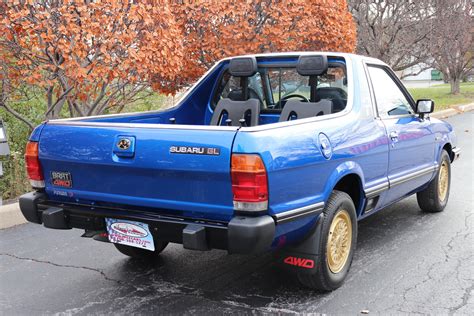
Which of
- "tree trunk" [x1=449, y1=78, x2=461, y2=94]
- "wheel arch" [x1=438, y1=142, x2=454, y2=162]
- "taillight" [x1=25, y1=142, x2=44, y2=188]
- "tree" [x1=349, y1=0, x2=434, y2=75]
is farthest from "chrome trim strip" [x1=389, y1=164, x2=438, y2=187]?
"tree trunk" [x1=449, y1=78, x2=461, y2=94]

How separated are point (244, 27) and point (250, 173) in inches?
248

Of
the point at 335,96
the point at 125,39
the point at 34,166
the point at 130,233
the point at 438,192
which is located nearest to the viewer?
the point at 130,233

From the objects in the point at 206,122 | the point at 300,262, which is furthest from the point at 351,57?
the point at 300,262

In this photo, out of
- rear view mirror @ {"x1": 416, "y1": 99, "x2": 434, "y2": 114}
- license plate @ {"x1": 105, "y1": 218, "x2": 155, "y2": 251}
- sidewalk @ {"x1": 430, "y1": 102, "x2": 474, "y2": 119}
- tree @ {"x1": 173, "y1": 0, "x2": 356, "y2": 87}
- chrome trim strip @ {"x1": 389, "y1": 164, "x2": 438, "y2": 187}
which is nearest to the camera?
license plate @ {"x1": 105, "y1": 218, "x2": 155, "y2": 251}

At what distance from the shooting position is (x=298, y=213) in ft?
12.0

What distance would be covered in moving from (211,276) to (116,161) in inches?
55.3

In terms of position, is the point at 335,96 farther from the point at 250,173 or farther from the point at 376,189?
the point at 250,173

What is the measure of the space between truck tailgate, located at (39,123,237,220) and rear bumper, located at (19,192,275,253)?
0.24ft

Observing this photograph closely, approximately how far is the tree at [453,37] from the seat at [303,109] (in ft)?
54.0

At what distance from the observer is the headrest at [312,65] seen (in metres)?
4.99

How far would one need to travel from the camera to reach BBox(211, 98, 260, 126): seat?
212 inches

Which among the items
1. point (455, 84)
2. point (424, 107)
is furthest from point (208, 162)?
point (455, 84)

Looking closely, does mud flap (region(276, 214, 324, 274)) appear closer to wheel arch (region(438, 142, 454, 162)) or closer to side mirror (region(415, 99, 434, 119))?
side mirror (region(415, 99, 434, 119))

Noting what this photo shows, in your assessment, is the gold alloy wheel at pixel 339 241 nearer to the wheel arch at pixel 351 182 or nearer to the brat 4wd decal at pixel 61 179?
the wheel arch at pixel 351 182
